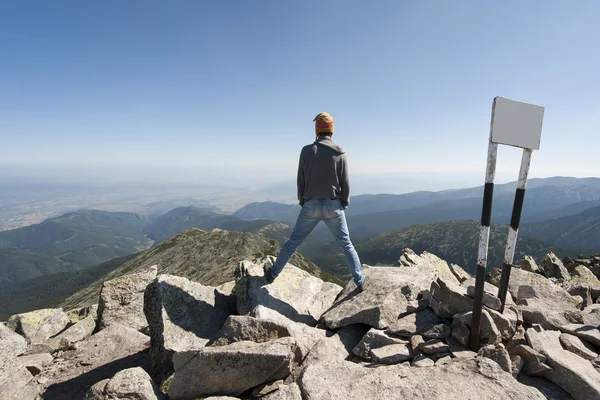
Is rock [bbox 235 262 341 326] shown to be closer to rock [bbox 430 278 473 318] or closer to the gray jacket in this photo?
the gray jacket

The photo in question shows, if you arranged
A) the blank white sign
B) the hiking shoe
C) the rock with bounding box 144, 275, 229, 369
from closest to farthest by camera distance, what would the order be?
the blank white sign < the rock with bounding box 144, 275, 229, 369 < the hiking shoe

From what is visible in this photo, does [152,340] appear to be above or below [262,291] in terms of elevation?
below

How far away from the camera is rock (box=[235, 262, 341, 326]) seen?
10.2m

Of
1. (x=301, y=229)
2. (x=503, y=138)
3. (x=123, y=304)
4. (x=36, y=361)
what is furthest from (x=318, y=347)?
(x=123, y=304)

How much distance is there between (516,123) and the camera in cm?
695

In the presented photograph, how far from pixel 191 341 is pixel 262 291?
8.99ft

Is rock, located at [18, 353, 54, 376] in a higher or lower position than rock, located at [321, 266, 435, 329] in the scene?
lower

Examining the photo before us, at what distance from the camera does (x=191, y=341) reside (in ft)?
28.7

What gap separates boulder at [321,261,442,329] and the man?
1053mm

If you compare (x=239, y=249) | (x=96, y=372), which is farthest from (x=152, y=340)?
(x=239, y=249)

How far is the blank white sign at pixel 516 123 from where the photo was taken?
6.80m

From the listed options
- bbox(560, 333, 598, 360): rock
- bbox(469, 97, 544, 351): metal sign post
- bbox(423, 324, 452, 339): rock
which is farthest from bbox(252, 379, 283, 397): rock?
bbox(560, 333, 598, 360): rock

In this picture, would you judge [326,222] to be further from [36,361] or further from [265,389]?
[36,361]

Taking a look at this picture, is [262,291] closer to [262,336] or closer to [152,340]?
[262,336]
